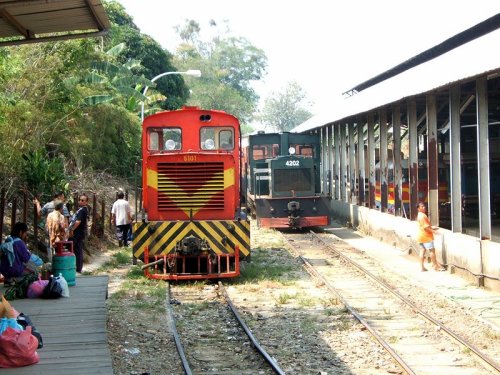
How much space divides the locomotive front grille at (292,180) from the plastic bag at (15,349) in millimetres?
15405

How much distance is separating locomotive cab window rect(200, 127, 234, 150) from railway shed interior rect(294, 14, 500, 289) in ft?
12.3

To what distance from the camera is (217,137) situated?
13.3 meters

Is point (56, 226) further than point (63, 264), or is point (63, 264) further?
point (56, 226)

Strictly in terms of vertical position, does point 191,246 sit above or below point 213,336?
above

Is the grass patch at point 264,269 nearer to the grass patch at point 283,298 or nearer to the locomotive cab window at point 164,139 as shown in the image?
the grass patch at point 283,298

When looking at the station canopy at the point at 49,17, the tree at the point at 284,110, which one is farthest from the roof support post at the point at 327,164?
the tree at the point at 284,110

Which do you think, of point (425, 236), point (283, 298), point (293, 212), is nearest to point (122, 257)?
point (283, 298)

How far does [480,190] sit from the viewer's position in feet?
43.1

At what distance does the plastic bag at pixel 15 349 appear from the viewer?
635 cm

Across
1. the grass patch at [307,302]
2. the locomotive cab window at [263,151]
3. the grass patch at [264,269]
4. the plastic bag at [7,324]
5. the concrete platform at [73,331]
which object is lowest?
the grass patch at [307,302]

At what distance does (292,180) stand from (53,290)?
42.7 ft

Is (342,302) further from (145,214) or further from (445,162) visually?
(445,162)

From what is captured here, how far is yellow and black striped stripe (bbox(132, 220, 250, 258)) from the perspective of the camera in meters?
13.0

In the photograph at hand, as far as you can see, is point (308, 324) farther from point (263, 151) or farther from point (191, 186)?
point (263, 151)
